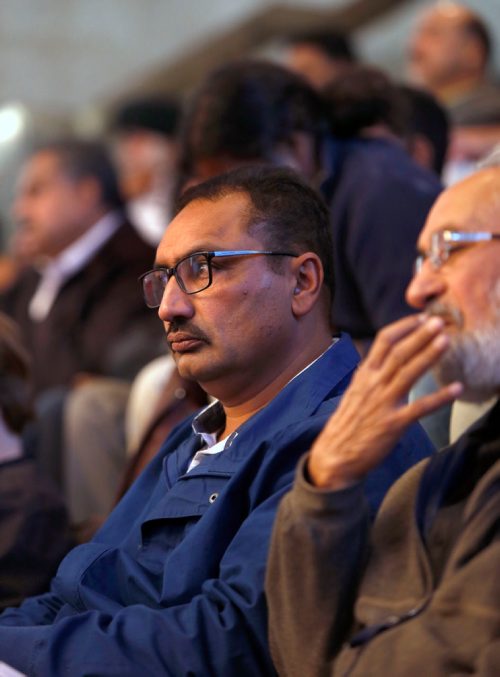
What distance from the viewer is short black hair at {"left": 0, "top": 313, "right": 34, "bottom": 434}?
121 inches

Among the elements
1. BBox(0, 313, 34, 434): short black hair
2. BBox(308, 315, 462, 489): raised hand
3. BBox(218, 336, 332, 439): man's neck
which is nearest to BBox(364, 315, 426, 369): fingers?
BBox(308, 315, 462, 489): raised hand

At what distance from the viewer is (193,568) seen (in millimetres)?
1953

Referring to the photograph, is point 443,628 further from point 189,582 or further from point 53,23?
point 53,23

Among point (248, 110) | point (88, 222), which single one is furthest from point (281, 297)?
point (88, 222)

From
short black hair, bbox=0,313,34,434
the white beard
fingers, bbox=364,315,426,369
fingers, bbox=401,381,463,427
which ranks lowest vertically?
short black hair, bbox=0,313,34,434

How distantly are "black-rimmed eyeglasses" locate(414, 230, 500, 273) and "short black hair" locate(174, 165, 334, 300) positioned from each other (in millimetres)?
391

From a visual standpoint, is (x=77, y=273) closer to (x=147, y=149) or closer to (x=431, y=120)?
(x=147, y=149)

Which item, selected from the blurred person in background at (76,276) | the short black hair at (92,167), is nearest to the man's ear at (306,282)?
the blurred person in background at (76,276)

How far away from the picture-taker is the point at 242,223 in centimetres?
223

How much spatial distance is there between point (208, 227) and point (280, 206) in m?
0.15

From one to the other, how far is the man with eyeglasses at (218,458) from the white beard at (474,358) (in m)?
0.20

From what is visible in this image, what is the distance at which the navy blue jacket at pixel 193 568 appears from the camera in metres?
1.83

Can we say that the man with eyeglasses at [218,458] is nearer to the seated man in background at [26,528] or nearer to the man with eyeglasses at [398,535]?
the man with eyeglasses at [398,535]

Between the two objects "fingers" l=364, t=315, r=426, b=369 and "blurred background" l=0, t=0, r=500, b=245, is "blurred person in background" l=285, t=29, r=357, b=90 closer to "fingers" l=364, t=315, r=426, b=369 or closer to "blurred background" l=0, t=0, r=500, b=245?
"blurred background" l=0, t=0, r=500, b=245
